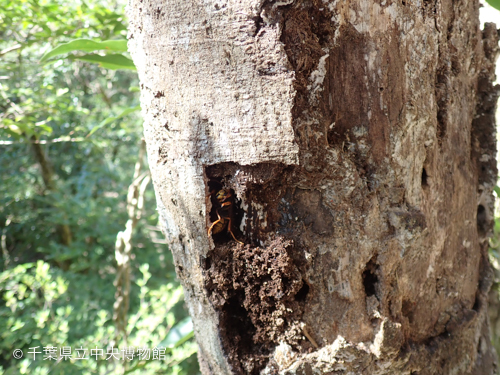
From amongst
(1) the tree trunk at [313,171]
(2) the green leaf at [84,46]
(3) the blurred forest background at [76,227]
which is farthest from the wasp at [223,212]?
(3) the blurred forest background at [76,227]

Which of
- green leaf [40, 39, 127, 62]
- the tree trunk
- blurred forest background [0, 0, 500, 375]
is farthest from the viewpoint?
blurred forest background [0, 0, 500, 375]

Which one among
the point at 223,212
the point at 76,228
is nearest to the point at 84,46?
the point at 223,212

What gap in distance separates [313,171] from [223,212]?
0.20m

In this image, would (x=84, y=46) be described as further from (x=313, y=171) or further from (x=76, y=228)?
(x=76, y=228)

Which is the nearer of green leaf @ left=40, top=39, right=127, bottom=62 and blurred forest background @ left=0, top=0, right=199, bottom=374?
green leaf @ left=40, top=39, right=127, bottom=62

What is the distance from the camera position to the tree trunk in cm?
70

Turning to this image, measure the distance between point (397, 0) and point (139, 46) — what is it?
496 millimetres

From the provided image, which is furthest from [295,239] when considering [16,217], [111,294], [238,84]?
[16,217]

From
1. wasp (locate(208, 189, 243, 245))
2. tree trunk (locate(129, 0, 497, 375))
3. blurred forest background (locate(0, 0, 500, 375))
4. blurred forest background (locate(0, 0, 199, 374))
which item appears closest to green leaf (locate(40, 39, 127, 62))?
tree trunk (locate(129, 0, 497, 375))

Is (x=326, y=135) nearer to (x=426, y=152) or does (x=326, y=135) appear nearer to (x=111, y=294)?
(x=426, y=152)

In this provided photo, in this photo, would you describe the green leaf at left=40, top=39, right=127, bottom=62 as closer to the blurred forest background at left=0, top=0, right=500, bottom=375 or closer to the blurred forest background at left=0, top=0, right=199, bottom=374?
the blurred forest background at left=0, top=0, right=500, bottom=375

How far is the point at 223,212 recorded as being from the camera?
802 mm

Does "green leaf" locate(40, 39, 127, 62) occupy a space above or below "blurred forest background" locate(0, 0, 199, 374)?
above

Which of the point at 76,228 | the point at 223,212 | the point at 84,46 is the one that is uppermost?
the point at 84,46
